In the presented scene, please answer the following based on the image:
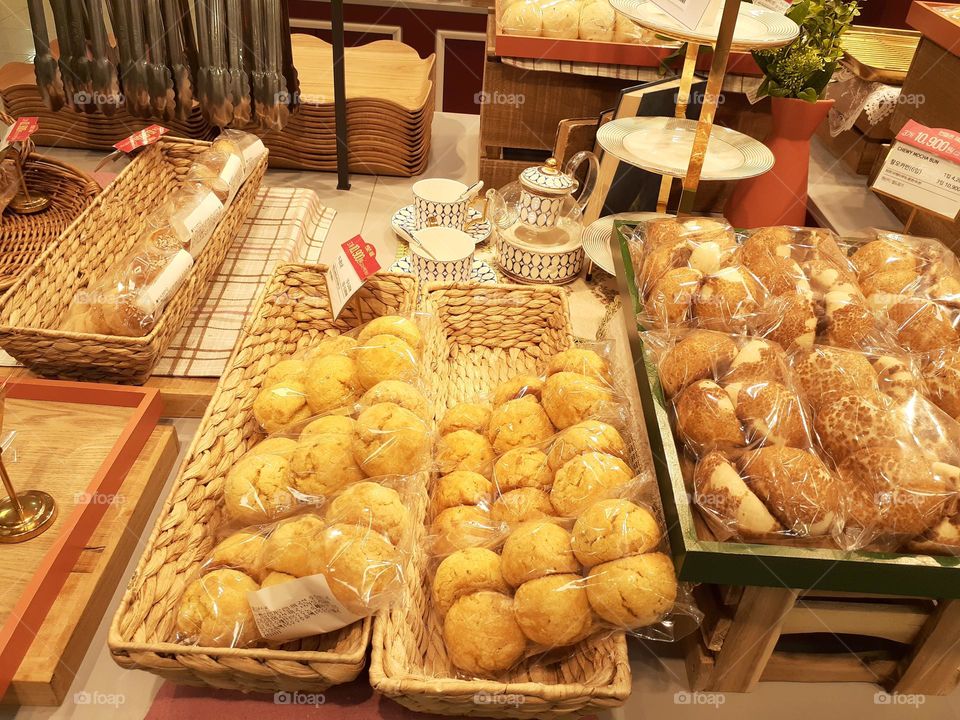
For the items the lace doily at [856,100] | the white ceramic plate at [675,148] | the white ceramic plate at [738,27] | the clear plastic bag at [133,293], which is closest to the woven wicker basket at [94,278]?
the clear plastic bag at [133,293]

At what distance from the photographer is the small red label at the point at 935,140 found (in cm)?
143

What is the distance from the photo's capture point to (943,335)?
1.14m

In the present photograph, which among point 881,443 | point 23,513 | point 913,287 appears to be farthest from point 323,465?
point 913,287

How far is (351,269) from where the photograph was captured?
141 cm

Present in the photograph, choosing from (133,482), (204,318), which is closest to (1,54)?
(204,318)

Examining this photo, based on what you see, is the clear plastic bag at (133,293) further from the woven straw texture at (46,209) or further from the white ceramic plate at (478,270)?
the white ceramic plate at (478,270)

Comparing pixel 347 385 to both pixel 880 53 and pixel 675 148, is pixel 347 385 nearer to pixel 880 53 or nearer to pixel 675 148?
pixel 675 148

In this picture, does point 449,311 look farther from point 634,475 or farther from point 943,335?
point 943,335

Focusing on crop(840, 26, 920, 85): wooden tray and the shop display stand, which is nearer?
the shop display stand

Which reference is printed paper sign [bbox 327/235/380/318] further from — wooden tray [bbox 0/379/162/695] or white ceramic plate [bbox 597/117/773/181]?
white ceramic plate [bbox 597/117/773/181]

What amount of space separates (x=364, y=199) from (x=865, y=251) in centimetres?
148

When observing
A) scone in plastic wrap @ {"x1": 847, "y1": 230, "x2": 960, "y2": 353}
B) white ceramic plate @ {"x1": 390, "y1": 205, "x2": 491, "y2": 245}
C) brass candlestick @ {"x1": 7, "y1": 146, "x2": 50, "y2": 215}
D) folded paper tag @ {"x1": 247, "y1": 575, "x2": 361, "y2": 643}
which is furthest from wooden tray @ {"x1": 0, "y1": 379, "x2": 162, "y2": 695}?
scone in plastic wrap @ {"x1": 847, "y1": 230, "x2": 960, "y2": 353}

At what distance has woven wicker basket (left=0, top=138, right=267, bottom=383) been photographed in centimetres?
134

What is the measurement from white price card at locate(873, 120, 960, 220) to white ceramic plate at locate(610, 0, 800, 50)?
33 cm
